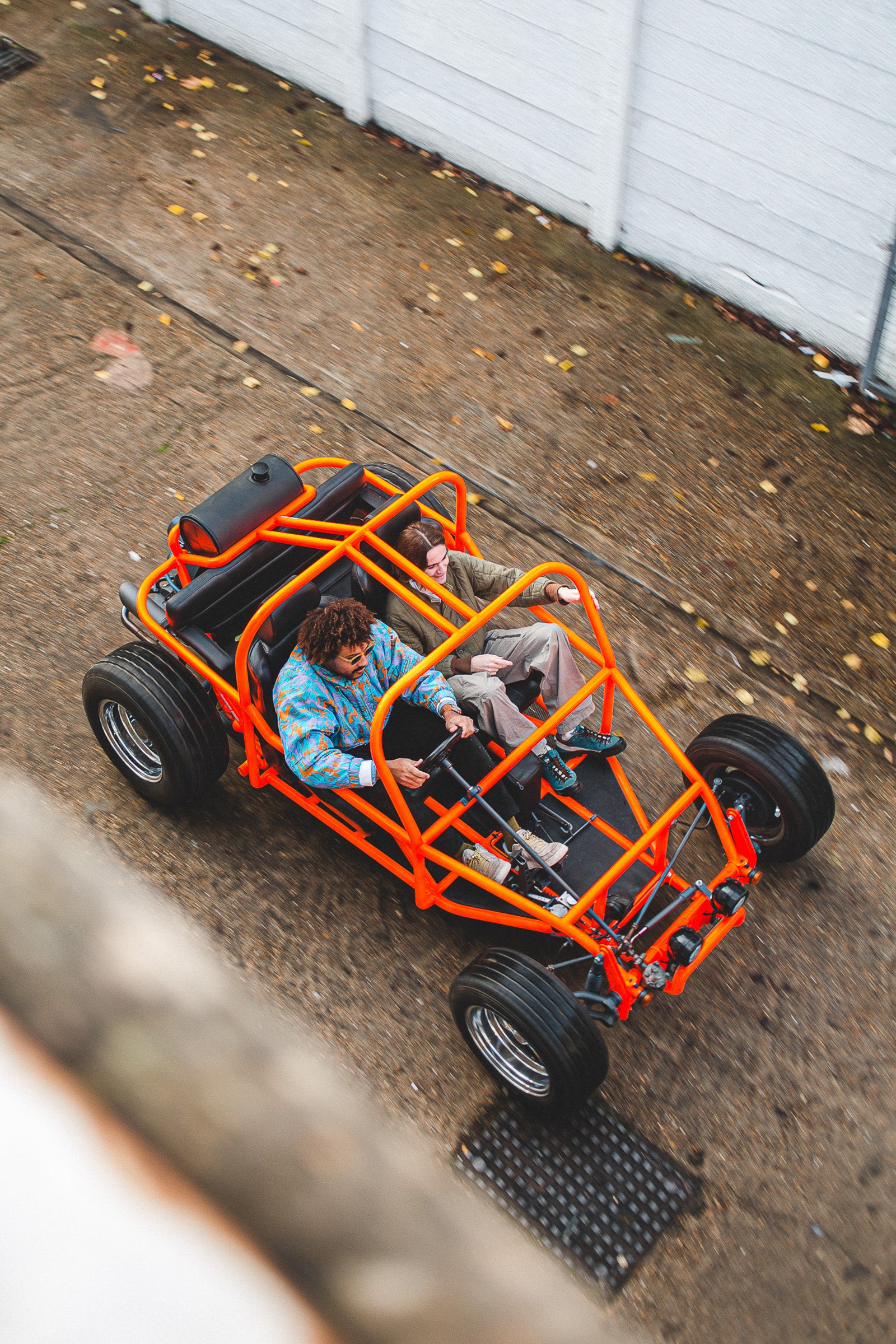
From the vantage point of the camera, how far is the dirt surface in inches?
182

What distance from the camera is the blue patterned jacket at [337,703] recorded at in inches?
179

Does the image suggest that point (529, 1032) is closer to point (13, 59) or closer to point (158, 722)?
point (158, 722)

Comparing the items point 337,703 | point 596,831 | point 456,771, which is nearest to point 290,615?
point 337,703

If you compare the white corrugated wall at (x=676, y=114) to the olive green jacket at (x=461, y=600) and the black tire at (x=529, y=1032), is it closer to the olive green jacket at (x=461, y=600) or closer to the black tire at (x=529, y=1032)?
the olive green jacket at (x=461, y=600)

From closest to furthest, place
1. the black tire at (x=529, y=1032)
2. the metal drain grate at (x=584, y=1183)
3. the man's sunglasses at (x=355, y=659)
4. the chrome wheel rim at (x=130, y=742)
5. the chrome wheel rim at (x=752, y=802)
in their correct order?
1. the black tire at (x=529, y=1032)
2. the metal drain grate at (x=584, y=1183)
3. the man's sunglasses at (x=355, y=659)
4. the chrome wheel rim at (x=752, y=802)
5. the chrome wheel rim at (x=130, y=742)

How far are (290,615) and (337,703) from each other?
0.44m

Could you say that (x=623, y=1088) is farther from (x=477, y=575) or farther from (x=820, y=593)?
(x=820, y=593)

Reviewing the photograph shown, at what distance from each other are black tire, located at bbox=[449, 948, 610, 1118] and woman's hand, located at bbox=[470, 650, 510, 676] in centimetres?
117

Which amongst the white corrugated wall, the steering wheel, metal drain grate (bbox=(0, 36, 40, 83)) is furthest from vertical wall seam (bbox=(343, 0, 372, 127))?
the steering wheel

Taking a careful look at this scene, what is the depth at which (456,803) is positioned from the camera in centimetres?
479

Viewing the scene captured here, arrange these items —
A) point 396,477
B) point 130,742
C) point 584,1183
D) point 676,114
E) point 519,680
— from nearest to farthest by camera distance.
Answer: point 584,1183
point 519,680
point 130,742
point 396,477
point 676,114

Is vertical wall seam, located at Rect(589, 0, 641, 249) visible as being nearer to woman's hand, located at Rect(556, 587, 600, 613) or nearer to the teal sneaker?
woman's hand, located at Rect(556, 587, 600, 613)

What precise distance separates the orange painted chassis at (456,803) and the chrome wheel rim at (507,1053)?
0.38m

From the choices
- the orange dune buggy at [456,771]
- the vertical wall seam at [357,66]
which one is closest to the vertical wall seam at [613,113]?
the vertical wall seam at [357,66]
